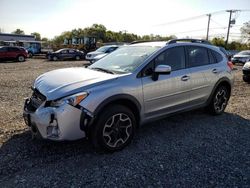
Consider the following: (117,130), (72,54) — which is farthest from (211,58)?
(72,54)

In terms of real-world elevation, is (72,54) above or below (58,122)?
→ above

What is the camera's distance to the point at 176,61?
175 inches

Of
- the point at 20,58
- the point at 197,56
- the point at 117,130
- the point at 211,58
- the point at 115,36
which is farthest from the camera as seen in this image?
the point at 115,36

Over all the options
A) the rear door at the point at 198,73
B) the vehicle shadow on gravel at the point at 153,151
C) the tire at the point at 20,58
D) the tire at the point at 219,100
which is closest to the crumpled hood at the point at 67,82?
the vehicle shadow on gravel at the point at 153,151

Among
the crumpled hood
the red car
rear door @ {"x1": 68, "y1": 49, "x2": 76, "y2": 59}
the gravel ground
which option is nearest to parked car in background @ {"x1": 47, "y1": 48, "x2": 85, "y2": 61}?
rear door @ {"x1": 68, "y1": 49, "x2": 76, "y2": 59}

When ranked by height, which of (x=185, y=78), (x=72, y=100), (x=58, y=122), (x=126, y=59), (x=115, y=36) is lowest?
(x=58, y=122)

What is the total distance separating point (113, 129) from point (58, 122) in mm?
843

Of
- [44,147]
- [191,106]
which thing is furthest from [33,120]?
[191,106]

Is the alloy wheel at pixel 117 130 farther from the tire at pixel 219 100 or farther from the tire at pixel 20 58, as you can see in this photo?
the tire at pixel 20 58

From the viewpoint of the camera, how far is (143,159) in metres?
3.52

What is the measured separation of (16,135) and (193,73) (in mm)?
3474

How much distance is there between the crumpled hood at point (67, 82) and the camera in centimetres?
328

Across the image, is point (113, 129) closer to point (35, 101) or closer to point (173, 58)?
point (35, 101)

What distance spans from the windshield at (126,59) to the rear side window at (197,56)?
2.81 ft
